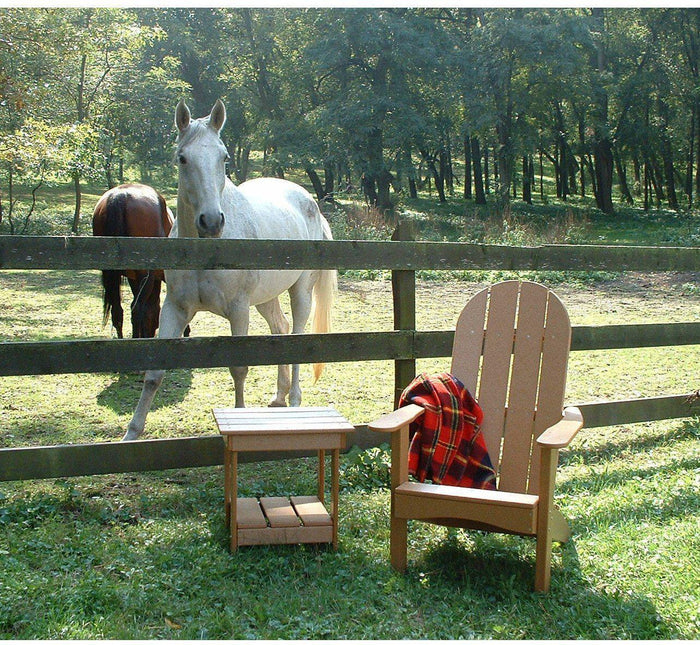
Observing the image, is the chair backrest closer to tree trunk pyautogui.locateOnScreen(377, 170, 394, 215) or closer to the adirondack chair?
the adirondack chair

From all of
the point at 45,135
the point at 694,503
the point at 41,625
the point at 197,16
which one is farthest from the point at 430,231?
the point at 197,16

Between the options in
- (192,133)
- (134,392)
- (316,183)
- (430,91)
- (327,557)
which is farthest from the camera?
(316,183)

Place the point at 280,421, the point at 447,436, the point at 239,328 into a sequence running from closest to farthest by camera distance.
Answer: the point at 280,421 < the point at 447,436 < the point at 239,328

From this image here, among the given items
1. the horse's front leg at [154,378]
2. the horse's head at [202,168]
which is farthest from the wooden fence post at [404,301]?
the horse's front leg at [154,378]

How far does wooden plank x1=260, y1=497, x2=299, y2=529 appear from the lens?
12.1 ft

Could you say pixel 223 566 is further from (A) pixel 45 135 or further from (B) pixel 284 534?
(A) pixel 45 135

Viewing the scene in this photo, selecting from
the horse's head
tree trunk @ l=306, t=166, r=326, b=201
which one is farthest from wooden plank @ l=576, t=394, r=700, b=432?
tree trunk @ l=306, t=166, r=326, b=201

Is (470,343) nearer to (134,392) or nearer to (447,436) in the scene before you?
(447,436)

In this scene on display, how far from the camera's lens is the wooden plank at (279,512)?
3.69 meters

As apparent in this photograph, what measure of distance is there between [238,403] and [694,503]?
2962mm

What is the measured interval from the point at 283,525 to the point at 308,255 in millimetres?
1664

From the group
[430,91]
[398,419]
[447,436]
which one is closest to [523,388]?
[447,436]

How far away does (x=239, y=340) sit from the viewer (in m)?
4.50

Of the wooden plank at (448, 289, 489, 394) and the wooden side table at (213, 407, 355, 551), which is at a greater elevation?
the wooden plank at (448, 289, 489, 394)
